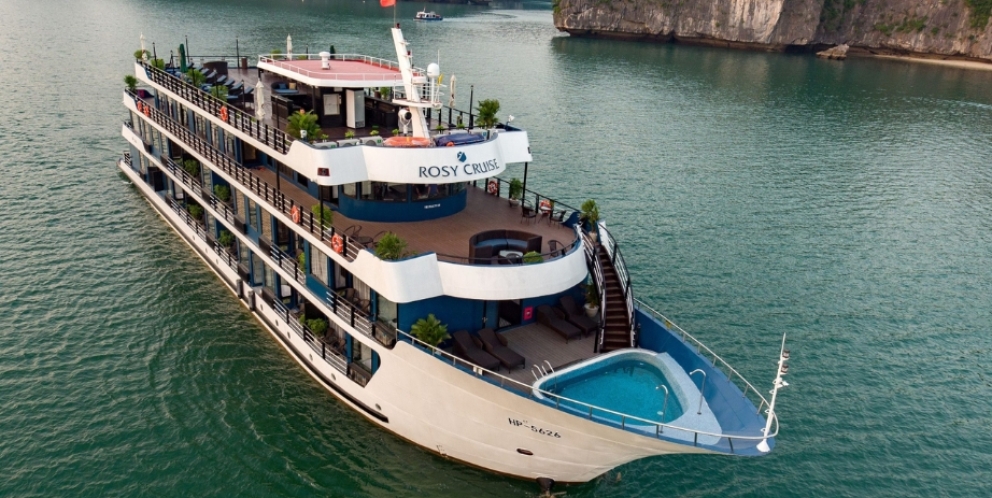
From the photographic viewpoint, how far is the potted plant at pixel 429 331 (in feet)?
61.9

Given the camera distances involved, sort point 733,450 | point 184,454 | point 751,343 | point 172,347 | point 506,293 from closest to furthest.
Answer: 1. point 733,450
2. point 506,293
3. point 184,454
4. point 172,347
5. point 751,343

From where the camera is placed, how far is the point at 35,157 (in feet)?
149

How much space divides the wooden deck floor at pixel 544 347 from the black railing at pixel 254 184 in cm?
543

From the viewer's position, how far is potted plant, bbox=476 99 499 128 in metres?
24.8

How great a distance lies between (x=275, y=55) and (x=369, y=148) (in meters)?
11.9

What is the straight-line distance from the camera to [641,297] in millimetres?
32000

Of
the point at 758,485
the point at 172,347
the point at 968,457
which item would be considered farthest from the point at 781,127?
the point at 172,347

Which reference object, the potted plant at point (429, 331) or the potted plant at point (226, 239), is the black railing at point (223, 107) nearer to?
the potted plant at point (226, 239)

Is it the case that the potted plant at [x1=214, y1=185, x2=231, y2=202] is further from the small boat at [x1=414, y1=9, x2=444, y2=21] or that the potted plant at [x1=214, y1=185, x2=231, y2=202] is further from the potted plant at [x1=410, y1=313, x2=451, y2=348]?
the small boat at [x1=414, y1=9, x2=444, y2=21]

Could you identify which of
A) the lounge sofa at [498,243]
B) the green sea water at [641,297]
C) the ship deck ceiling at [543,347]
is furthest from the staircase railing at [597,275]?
the green sea water at [641,297]

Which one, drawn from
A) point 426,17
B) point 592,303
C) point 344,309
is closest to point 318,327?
point 344,309

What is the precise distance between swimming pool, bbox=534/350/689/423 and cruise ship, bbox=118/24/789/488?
→ 52 millimetres

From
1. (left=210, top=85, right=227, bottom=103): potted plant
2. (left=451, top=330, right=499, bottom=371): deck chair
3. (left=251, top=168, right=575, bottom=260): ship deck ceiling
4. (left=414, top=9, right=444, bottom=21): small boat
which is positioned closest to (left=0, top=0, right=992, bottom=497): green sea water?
(left=451, top=330, right=499, bottom=371): deck chair

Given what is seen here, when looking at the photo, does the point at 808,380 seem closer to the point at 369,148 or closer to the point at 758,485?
the point at 758,485
